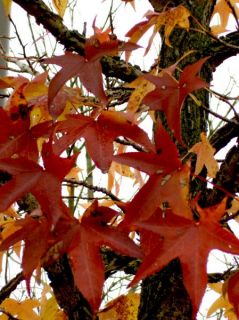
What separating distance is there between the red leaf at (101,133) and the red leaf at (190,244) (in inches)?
3.7

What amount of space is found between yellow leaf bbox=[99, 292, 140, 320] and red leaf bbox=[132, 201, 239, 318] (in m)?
0.32

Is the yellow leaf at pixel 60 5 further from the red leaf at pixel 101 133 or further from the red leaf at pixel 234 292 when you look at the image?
the red leaf at pixel 234 292

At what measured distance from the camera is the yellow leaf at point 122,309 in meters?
0.91

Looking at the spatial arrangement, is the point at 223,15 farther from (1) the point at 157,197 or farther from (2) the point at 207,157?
(1) the point at 157,197

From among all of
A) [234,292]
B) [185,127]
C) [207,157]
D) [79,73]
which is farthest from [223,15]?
[234,292]

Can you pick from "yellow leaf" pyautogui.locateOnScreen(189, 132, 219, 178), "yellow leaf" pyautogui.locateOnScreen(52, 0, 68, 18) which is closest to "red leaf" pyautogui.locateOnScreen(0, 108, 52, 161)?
"yellow leaf" pyautogui.locateOnScreen(189, 132, 219, 178)

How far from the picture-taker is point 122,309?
922 millimetres

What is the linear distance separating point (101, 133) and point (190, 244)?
17 centimetres

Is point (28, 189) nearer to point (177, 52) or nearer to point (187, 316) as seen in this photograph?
point (187, 316)

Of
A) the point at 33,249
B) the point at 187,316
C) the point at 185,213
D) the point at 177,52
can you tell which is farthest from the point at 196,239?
the point at 177,52

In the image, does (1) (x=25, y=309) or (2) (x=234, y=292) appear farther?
(1) (x=25, y=309)

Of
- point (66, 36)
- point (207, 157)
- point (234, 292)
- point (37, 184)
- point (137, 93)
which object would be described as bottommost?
point (234, 292)

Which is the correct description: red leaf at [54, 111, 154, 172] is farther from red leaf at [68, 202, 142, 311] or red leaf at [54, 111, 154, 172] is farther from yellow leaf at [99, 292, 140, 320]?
yellow leaf at [99, 292, 140, 320]

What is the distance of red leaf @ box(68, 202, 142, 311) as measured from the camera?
0.61 metres
